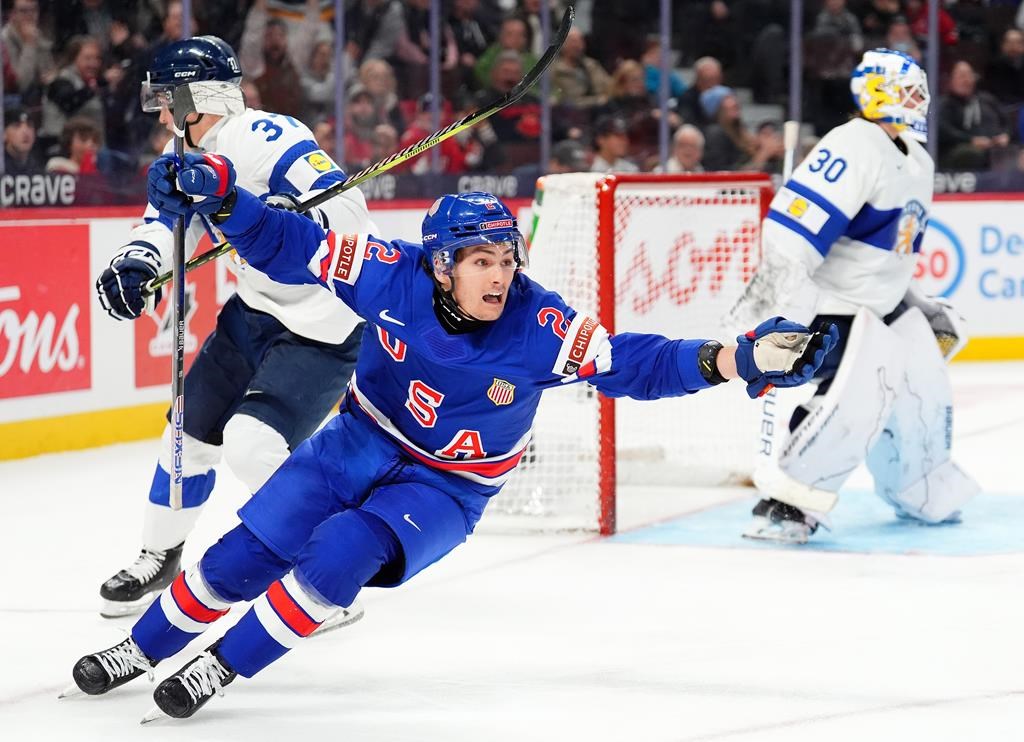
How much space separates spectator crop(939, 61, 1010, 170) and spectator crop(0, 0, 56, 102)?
530 centimetres

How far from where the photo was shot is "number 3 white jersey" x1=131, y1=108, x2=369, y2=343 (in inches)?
154

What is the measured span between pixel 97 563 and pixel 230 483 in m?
1.35

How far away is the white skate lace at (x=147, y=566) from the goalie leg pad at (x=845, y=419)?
1828 mm

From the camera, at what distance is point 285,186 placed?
3.89m

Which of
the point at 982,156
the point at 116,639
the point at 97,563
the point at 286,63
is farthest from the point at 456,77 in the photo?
the point at 116,639

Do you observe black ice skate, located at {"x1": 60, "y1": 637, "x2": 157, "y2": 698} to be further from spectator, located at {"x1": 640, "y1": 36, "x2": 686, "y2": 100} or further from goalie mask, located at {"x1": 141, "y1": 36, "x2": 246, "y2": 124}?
spectator, located at {"x1": 640, "y1": 36, "x2": 686, "y2": 100}

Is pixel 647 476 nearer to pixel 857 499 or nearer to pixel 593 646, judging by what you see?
pixel 857 499

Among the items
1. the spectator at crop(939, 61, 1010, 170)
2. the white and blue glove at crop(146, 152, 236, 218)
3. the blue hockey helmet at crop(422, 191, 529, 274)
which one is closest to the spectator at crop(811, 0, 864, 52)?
the spectator at crop(939, 61, 1010, 170)

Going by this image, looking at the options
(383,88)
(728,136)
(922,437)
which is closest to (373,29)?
(383,88)

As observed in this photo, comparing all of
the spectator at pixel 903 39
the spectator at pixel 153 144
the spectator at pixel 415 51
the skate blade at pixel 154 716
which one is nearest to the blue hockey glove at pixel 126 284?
the skate blade at pixel 154 716

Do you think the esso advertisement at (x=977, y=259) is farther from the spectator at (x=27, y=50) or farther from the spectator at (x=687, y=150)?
the spectator at (x=27, y=50)

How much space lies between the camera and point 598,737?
3137 millimetres

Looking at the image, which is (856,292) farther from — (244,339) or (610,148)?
(610,148)

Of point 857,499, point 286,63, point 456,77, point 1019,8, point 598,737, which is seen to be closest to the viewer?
point 598,737
